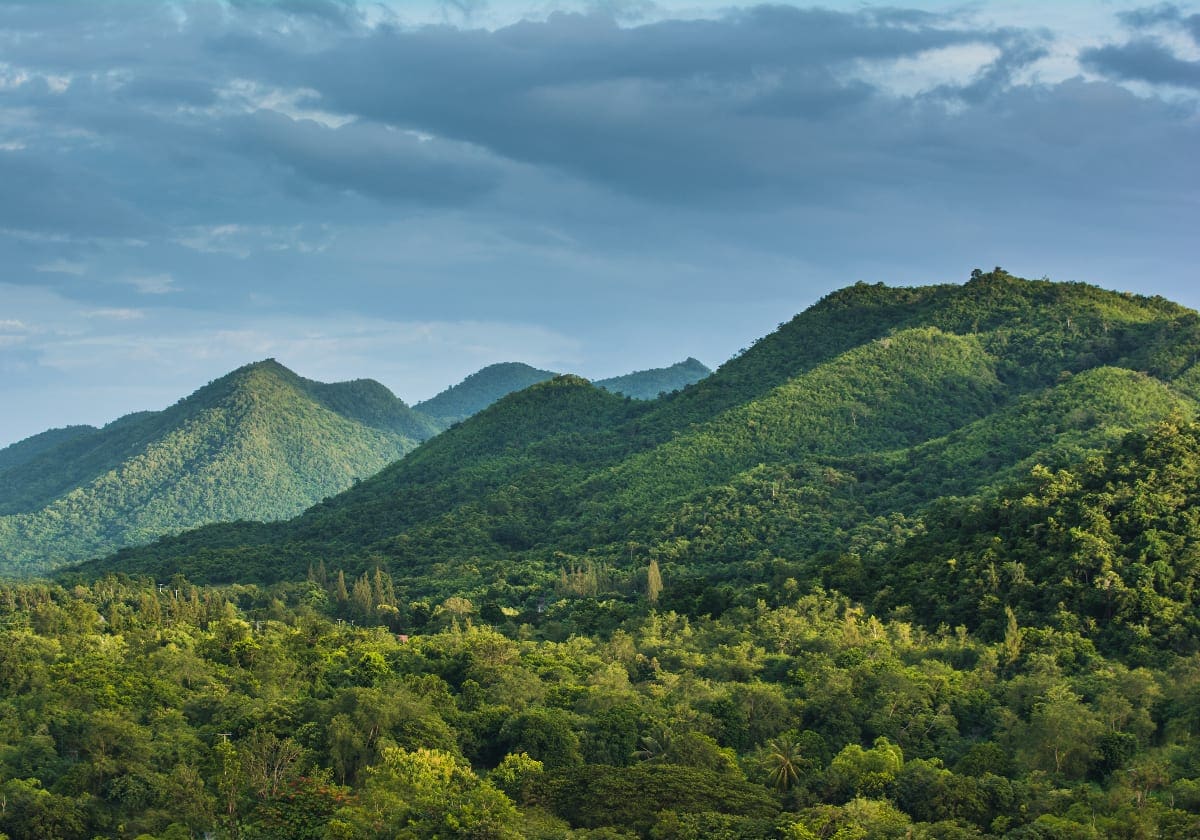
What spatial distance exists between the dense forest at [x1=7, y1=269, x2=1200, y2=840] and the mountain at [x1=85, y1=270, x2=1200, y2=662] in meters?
0.42

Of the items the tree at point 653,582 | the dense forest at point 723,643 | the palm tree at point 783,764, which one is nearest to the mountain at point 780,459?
the dense forest at point 723,643

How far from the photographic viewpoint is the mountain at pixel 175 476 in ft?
520

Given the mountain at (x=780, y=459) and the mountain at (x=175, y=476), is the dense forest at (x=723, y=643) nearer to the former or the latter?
the mountain at (x=780, y=459)

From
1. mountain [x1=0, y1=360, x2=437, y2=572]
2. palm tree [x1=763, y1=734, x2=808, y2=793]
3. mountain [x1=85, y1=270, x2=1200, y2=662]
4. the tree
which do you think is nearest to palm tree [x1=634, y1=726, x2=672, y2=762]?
palm tree [x1=763, y1=734, x2=808, y2=793]

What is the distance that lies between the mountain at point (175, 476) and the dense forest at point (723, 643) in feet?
175

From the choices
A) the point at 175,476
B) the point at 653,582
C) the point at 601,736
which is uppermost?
the point at 175,476

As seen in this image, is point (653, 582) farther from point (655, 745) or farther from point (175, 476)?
point (175, 476)

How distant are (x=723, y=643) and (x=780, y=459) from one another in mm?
40941

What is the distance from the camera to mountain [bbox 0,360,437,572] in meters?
159

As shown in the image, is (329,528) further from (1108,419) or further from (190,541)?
(1108,419)

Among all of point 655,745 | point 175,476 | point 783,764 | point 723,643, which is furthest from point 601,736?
point 175,476

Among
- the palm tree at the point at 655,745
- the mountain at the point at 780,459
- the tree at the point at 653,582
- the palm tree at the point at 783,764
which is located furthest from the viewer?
the mountain at the point at 780,459

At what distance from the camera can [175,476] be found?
174 meters

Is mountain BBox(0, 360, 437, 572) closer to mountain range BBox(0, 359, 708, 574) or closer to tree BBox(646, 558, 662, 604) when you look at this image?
mountain range BBox(0, 359, 708, 574)
